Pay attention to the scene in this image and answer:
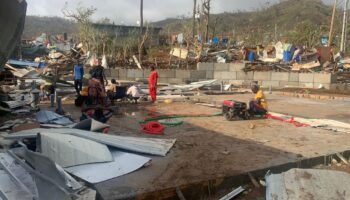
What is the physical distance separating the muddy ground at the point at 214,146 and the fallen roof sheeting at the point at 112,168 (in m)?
0.12

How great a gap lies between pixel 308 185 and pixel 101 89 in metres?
7.10

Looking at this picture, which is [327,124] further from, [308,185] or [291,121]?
[308,185]

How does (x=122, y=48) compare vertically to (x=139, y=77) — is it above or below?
above

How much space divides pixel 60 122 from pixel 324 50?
58.9 feet

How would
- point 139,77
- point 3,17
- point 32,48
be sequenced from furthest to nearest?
point 32,48 → point 139,77 → point 3,17

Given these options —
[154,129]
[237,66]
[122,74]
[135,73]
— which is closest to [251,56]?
[237,66]

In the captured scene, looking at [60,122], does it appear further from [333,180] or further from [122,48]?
[122,48]

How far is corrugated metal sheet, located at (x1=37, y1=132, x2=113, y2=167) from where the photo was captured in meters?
5.89

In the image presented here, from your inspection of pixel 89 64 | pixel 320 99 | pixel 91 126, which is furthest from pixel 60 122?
pixel 89 64

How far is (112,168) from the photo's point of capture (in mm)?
5918

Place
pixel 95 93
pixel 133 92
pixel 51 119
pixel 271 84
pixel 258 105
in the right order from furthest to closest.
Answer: pixel 271 84 < pixel 133 92 < pixel 258 105 < pixel 95 93 < pixel 51 119

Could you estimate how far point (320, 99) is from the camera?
643 inches

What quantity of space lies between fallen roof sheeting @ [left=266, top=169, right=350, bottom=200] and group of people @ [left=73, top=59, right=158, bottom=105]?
650cm

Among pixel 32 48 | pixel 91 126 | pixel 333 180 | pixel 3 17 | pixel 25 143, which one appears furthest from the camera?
pixel 32 48
